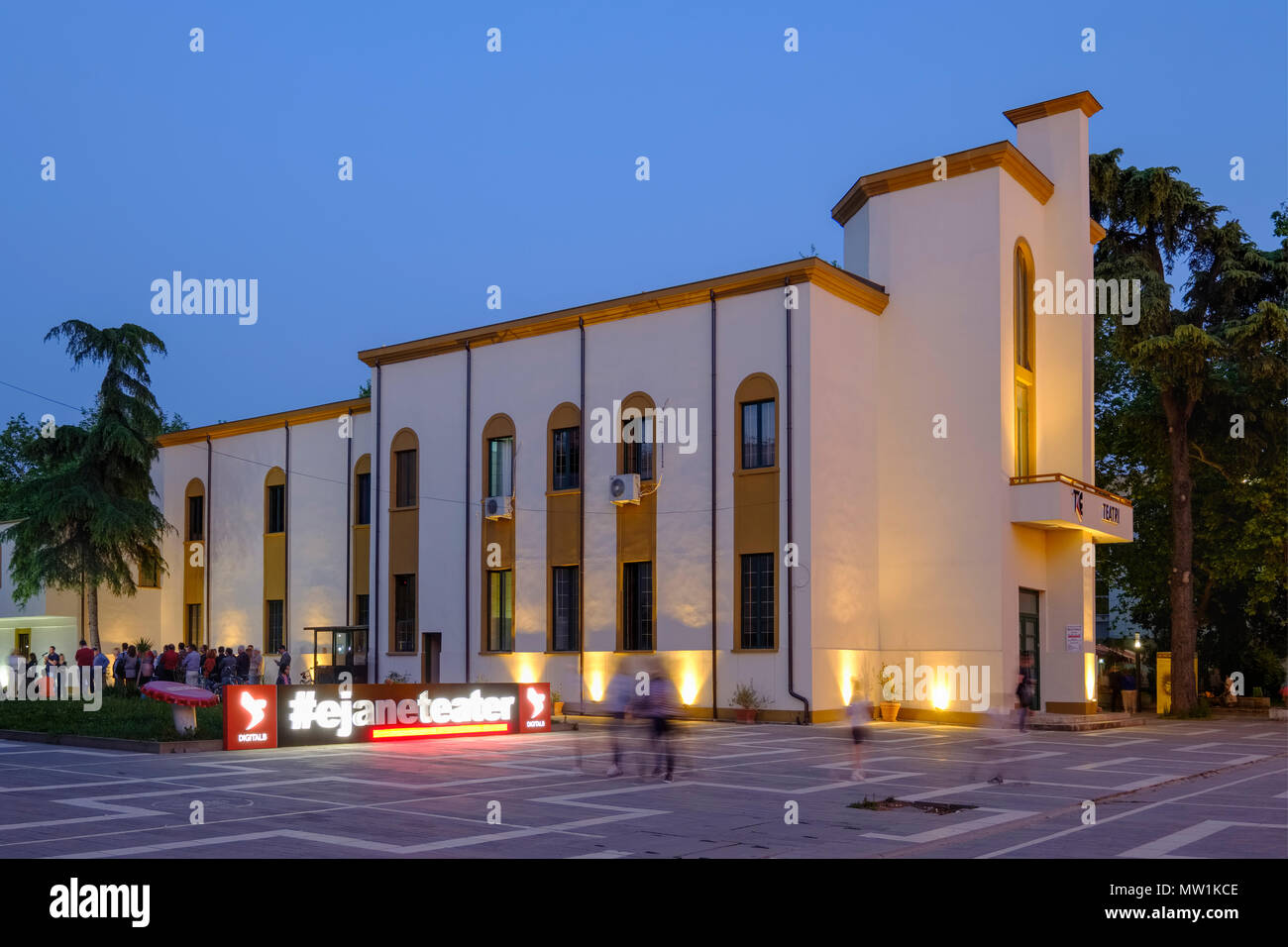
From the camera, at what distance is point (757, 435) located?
3225 centimetres

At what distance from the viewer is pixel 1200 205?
39.5m

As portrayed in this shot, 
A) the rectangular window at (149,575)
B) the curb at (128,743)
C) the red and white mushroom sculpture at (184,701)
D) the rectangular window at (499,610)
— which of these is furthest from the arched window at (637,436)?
the rectangular window at (149,575)

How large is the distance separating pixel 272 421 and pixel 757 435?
→ 2096 cm

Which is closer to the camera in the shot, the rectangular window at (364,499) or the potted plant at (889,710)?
the potted plant at (889,710)

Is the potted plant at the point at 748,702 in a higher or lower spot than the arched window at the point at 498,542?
lower

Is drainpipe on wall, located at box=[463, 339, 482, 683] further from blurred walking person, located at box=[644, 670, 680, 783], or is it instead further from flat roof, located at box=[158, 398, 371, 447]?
blurred walking person, located at box=[644, 670, 680, 783]

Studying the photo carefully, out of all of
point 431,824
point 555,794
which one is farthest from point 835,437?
point 431,824

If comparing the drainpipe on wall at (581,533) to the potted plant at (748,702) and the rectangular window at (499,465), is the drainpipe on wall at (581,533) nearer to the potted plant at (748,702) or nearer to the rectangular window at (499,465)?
the rectangular window at (499,465)

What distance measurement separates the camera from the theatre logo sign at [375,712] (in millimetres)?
22344

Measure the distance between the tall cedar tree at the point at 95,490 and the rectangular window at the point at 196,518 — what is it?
3.00 meters

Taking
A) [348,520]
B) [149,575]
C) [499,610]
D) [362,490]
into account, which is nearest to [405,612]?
[499,610]

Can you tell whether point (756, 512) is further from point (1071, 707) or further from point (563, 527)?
point (1071, 707)

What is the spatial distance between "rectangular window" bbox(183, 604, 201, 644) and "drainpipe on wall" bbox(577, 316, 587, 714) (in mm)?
19166
